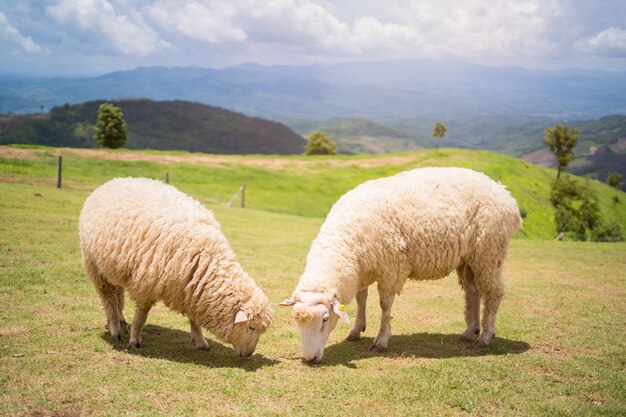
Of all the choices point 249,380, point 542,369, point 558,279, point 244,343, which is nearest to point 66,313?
point 244,343

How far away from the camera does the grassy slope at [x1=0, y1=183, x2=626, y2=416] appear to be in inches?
247

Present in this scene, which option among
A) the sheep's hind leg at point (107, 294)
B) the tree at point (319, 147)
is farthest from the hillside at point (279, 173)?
the sheep's hind leg at point (107, 294)

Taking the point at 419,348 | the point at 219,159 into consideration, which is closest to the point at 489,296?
the point at 419,348

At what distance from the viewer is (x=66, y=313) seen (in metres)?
9.75

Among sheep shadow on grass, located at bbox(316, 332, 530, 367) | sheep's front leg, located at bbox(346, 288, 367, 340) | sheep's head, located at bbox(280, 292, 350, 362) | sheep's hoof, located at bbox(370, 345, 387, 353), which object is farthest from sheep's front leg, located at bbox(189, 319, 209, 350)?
sheep's hoof, located at bbox(370, 345, 387, 353)

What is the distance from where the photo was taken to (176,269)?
8141 millimetres

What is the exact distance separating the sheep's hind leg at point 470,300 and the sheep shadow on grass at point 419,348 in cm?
42

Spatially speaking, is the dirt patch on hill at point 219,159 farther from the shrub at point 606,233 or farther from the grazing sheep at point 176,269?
the grazing sheep at point 176,269

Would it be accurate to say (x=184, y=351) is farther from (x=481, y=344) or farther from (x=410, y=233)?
(x=481, y=344)

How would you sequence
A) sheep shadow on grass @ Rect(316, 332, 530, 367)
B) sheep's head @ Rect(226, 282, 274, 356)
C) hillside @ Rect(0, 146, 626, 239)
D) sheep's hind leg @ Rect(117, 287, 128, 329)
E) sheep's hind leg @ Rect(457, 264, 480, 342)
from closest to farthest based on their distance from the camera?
sheep's head @ Rect(226, 282, 274, 356) < sheep shadow on grass @ Rect(316, 332, 530, 367) < sheep's hind leg @ Rect(117, 287, 128, 329) < sheep's hind leg @ Rect(457, 264, 480, 342) < hillside @ Rect(0, 146, 626, 239)

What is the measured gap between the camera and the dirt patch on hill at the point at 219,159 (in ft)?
151

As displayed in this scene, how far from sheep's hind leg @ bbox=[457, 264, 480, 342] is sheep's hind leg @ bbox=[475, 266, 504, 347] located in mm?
391

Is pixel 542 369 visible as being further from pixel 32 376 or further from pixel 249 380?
pixel 32 376

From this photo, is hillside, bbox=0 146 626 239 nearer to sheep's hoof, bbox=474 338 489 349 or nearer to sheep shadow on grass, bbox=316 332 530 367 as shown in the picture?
sheep shadow on grass, bbox=316 332 530 367
